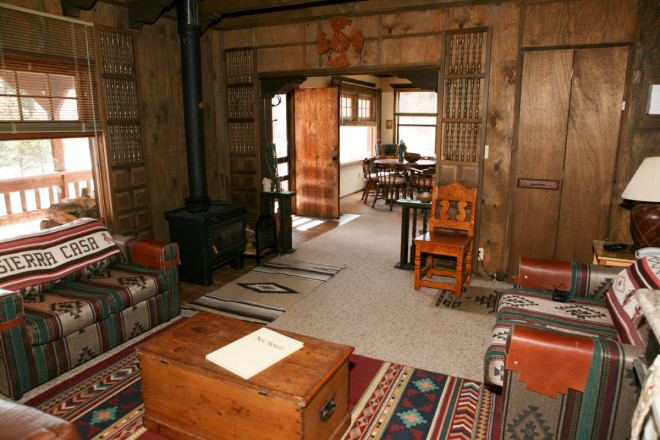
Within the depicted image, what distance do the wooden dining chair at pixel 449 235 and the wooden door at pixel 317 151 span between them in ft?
9.05

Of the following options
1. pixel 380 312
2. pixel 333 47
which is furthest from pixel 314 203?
pixel 380 312

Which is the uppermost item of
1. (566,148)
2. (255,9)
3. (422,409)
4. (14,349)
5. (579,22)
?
(255,9)

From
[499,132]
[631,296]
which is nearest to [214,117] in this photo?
[499,132]

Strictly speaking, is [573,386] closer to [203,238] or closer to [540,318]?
[540,318]

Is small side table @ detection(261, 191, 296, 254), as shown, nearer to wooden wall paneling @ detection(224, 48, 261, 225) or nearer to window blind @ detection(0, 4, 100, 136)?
wooden wall paneling @ detection(224, 48, 261, 225)

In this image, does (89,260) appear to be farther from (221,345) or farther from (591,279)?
(591,279)

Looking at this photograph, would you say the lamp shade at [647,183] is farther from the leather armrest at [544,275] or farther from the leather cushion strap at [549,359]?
the leather cushion strap at [549,359]

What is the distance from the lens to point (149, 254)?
10.8ft

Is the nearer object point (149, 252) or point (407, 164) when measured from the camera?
point (149, 252)

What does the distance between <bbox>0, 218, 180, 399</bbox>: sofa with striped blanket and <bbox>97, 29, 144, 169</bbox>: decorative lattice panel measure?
1.01 meters

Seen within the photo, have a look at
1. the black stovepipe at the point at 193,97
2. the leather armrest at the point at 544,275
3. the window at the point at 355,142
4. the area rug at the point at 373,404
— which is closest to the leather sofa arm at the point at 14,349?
the area rug at the point at 373,404

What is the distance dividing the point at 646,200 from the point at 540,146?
49.3 inches

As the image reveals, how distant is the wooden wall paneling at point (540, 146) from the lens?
374 centimetres

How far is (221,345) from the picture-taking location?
2104 mm
